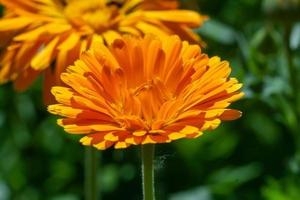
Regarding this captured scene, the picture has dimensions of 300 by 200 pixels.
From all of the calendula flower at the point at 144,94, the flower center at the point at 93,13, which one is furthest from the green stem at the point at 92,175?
the calendula flower at the point at 144,94

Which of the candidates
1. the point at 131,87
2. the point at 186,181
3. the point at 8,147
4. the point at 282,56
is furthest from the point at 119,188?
the point at 131,87

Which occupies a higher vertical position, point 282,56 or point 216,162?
point 282,56

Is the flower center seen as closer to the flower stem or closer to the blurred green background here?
the blurred green background

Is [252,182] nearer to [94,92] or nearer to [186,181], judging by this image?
[186,181]

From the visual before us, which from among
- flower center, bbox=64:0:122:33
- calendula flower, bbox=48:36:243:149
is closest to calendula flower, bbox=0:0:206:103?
flower center, bbox=64:0:122:33


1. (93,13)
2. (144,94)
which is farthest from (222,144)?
(144,94)

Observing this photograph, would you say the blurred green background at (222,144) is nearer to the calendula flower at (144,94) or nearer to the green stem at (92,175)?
the green stem at (92,175)

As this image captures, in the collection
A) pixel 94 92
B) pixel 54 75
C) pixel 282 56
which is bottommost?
pixel 94 92
